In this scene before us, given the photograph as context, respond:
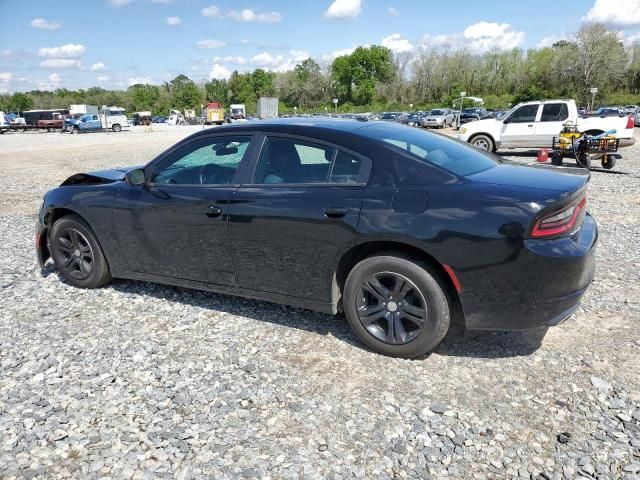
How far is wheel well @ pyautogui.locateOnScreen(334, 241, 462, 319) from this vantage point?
3.27 meters

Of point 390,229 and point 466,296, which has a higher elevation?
point 390,229

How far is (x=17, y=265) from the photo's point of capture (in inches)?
230

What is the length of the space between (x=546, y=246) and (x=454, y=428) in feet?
3.89

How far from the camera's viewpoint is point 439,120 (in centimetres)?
4400

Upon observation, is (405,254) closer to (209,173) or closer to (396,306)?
(396,306)

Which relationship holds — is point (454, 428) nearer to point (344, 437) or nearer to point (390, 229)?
point (344, 437)

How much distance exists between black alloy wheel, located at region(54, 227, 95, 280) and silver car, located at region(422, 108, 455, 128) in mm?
41217

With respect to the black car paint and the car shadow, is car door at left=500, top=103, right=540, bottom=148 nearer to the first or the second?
the black car paint

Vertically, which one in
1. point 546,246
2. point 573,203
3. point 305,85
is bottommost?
point 546,246

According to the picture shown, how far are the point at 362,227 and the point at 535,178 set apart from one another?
3.97ft

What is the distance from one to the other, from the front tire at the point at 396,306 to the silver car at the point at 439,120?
41.9 meters

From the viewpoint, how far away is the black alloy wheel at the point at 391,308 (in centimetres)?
332

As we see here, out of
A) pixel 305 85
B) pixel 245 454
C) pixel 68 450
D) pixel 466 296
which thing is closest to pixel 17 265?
pixel 68 450

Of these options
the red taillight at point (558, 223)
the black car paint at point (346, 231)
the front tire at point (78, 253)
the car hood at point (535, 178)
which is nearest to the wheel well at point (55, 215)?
the front tire at point (78, 253)
